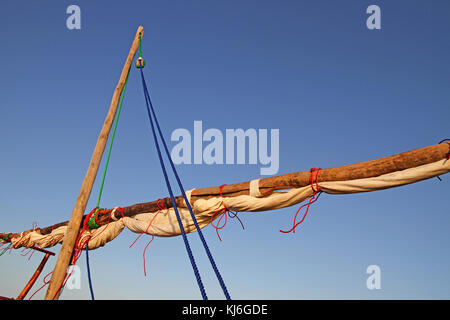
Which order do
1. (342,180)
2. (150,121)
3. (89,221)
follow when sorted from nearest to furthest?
(342,180) → (150,121) → (89,221)

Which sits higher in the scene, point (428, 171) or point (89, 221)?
point (428, 171)

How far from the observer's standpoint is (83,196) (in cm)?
636

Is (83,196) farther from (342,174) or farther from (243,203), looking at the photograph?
(342,174)

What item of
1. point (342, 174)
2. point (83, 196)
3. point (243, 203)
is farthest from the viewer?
point (83, 196)

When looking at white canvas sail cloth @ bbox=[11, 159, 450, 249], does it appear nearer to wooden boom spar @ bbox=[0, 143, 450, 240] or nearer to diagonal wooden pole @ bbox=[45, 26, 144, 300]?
wooden boom spar @ bbox=[0, 143, 450, 240]

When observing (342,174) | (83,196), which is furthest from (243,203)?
(83,196)

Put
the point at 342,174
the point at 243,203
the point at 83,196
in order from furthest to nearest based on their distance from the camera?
the point at 83,196 < the point at 243,203 < the point at 342,174

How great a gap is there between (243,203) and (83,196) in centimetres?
270
